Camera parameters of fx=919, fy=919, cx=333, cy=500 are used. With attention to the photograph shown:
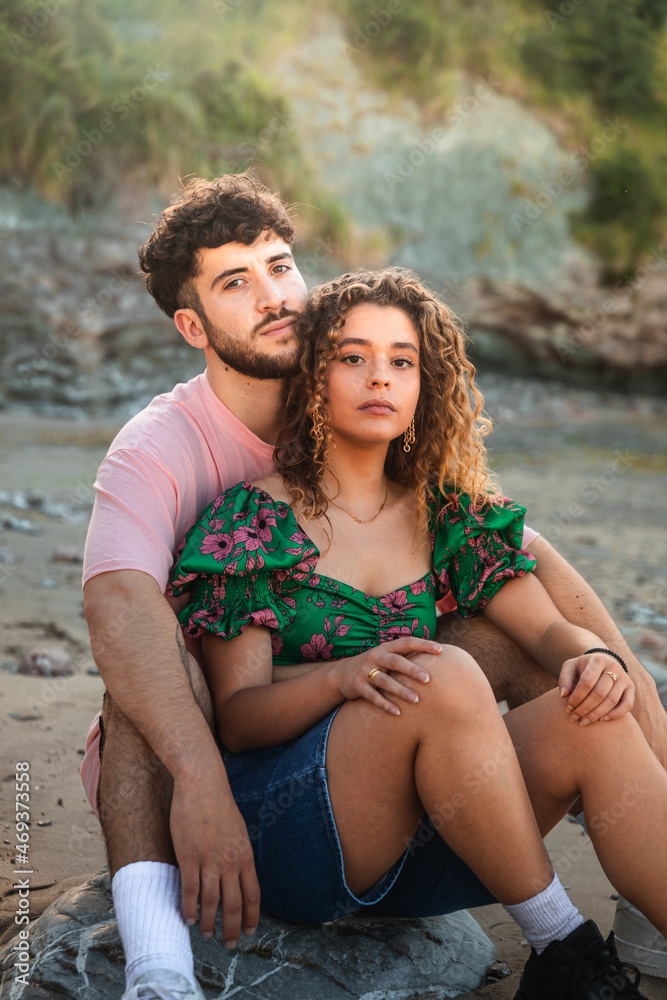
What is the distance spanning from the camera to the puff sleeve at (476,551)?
229cm

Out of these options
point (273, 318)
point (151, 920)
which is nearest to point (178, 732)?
point (151, 920)

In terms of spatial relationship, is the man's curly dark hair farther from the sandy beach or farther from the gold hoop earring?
the sandy beach

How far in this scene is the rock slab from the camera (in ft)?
6.14

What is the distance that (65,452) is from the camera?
8.16 meters

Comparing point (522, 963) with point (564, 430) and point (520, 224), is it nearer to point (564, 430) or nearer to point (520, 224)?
point (564, 430)

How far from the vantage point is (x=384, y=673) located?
1815mm


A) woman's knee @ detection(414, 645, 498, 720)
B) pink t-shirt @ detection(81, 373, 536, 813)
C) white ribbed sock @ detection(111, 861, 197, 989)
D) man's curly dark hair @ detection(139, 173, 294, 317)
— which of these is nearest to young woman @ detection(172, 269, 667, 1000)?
woman's knee @ detection(414, 645, 498, 720)

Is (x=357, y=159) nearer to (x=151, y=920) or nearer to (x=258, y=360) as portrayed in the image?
(x=258, y=360)

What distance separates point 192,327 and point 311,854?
1558 mm

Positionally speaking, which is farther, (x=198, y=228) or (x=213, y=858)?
(x=198, y=228)

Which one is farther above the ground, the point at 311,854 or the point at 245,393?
the point at 245,393

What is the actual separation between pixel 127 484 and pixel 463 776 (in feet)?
3.45

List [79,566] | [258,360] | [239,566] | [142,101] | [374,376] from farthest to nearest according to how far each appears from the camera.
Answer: [142,101], [79,566], [258,360], [374,376], [239,566]

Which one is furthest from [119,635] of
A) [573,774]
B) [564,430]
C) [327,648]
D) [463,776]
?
[564,430]
